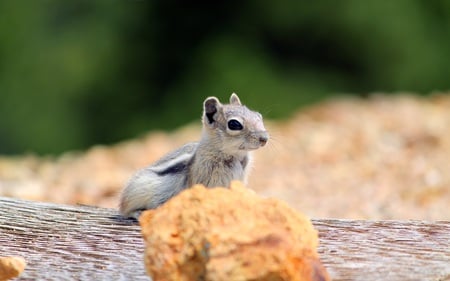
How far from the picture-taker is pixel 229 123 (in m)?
6.33

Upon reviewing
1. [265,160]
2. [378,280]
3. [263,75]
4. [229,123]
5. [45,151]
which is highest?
[263,75]

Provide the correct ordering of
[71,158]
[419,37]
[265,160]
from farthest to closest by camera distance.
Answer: [419,37], [71,158], [265,160]

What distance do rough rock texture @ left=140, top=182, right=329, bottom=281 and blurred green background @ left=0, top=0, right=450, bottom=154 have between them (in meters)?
13.0

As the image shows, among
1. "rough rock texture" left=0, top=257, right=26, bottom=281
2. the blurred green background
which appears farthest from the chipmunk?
the blurred green background

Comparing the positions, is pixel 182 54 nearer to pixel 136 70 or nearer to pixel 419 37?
pixel 136 70

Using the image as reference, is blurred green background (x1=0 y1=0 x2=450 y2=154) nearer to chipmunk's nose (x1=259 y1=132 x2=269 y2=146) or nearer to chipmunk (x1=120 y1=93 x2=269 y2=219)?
chipmunk (x1=120 y1=93 x2=269 y2=219)

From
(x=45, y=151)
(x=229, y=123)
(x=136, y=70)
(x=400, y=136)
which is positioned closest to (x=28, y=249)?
(x=229, y=123)

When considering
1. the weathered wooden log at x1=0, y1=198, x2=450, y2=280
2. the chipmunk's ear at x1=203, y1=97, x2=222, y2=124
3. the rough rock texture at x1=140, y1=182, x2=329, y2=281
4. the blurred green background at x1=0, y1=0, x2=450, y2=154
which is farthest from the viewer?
the blurred green background at x1=0, y1=0, x2=450, y2=154

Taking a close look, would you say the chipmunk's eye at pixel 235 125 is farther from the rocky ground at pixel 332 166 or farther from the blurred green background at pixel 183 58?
the blurred green background at pixel 183 58

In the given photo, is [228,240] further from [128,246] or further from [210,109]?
[210,109]

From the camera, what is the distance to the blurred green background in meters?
18.2

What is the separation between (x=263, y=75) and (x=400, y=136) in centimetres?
666

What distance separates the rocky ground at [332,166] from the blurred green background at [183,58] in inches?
158

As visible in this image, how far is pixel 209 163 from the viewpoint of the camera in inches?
247
